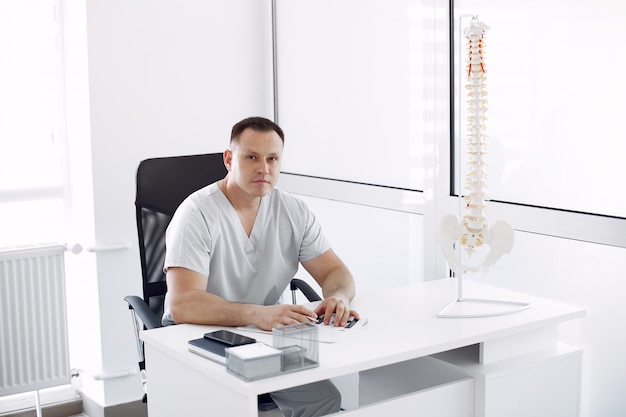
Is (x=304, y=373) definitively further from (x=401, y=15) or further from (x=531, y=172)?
(x=401, y=15)

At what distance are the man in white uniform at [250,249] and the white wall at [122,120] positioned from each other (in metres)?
1.09

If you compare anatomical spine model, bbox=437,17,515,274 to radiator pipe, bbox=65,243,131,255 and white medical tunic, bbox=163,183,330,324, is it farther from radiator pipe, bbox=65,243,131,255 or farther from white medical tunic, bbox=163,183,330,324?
radiator pipe, bbox=65,243,131,255

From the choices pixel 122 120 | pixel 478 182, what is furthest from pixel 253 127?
pixel 122 120

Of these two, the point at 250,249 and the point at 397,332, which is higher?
the point at 250,249

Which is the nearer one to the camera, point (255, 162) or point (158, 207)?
point (255, 162)

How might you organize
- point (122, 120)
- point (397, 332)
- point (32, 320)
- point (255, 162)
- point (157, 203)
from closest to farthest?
point (397, 332) → point (255, 162) → point (157, 203) → point (32, 320) → point (122, 120)

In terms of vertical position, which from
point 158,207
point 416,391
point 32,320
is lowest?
point 32,320

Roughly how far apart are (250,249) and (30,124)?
1.56 metres

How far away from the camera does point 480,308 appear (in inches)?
101

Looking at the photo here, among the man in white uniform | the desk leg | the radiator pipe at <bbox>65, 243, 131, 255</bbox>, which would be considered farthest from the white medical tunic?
the radiator pipe at <bbox>65, 243, 131, 255</bbox>

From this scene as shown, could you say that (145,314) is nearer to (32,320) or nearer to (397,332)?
(397,332)

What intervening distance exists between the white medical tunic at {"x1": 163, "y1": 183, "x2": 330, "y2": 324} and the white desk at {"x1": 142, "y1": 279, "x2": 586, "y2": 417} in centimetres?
29

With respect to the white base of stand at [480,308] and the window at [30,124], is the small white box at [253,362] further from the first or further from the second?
the window at [30,124]

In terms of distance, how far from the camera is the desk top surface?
6.58 feet
